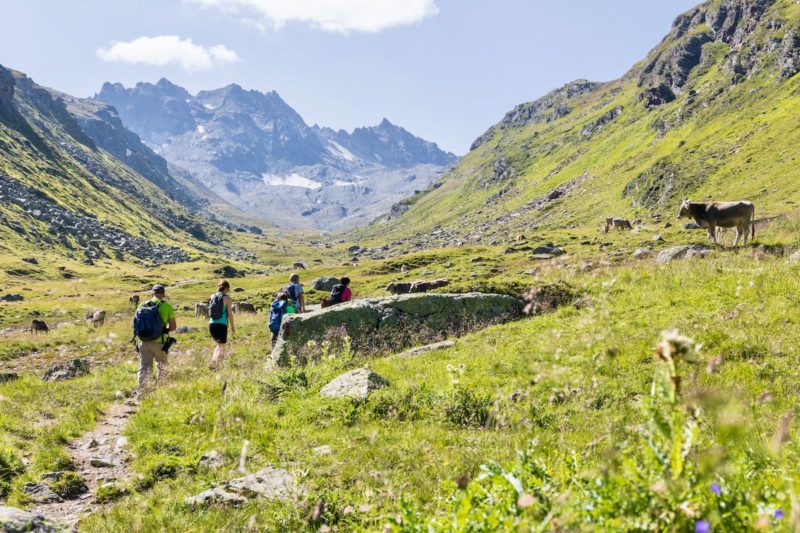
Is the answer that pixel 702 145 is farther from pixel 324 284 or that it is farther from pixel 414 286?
pixel 414 286

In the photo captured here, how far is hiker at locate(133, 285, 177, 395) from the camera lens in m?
15.2

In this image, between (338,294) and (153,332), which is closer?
(153,332)

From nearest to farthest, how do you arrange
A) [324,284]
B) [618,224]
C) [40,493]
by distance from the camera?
1. [40,493]
2. [324,284]
3. [618,224]

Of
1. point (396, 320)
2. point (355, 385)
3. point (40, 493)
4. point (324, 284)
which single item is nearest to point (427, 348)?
point (396, 320)

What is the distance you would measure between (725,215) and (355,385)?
23356mm

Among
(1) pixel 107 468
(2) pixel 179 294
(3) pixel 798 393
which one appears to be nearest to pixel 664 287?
(3) pixel 798 393

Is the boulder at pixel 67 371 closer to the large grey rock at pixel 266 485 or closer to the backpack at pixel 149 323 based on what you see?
the backpack at pixel 149 323

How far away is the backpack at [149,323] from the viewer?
1518cm

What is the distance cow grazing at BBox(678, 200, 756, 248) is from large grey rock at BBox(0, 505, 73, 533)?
88.5 ft

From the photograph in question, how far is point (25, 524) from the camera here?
4465 millimetres

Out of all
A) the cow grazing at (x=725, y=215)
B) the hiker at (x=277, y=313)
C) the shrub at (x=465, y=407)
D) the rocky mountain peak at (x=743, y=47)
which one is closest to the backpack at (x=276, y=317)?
the hiker at (x=277, y=313)

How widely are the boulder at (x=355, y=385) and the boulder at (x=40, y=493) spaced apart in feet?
15.4

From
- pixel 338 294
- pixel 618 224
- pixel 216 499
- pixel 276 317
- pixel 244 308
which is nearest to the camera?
pixel 216 499

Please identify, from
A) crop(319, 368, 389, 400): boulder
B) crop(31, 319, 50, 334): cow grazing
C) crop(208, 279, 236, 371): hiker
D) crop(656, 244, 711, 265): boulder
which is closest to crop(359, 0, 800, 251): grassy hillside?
crop(656, 244, 711, 265): boulder
